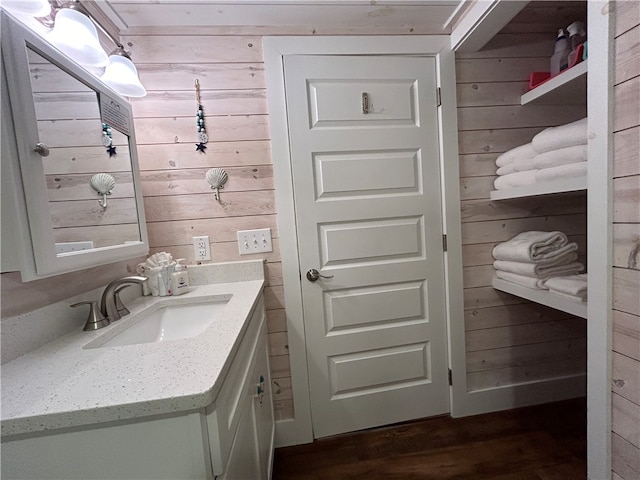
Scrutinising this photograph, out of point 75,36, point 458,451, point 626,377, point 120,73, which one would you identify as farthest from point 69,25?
point 458,451

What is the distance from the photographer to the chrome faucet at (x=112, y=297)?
2.87 feet

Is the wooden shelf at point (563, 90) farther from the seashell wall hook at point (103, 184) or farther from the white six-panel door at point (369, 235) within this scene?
the seashell wall hook at point (103, 184)

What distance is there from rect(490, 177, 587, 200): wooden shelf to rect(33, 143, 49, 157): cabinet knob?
165 centimetres

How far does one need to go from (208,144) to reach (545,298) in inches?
68.1

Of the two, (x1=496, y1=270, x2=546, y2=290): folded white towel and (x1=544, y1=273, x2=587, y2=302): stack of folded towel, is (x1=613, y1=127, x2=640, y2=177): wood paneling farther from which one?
(x1=496, y1=270, x2=546, y2=290): folded white towel

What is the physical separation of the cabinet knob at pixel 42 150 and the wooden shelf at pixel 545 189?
1.65 metres

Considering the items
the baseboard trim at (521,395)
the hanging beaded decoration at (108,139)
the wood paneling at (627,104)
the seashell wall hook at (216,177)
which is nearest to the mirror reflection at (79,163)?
the hanging beaded decoration at (108,139)

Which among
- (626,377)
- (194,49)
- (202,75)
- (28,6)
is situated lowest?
(626,377)

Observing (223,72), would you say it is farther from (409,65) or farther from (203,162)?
(409,65)

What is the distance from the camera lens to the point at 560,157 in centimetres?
104

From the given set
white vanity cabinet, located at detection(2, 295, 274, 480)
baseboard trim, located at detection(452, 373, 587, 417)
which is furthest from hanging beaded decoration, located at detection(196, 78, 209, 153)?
baseboard trim, located at detection(452, 373, 587, 417)

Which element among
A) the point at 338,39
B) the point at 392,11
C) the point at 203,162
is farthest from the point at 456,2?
the point at 203,162

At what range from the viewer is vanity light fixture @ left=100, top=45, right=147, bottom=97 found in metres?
1.02

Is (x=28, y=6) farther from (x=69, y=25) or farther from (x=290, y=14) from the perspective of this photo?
(x=290, y=14)
